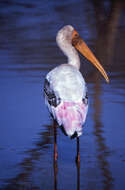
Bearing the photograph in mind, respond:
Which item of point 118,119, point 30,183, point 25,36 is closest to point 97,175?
point 30,183

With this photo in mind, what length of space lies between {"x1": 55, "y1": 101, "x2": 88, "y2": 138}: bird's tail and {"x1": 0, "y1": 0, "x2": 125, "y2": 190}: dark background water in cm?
42

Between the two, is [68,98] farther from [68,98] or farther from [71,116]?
[71,116]

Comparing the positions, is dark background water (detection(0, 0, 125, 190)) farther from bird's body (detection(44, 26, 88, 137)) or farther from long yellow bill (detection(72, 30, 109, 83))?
long yellow bill (detection(72, 30, 109, 83))

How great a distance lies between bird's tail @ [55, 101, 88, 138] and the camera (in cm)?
558

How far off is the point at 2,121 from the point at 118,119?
1.41 metres

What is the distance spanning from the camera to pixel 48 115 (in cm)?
759

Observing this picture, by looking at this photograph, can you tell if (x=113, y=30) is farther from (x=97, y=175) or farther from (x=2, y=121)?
(x=97, y=175)

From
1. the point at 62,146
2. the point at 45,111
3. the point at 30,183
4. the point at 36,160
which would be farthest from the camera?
the point at 45,111

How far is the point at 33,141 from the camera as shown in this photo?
260 inches

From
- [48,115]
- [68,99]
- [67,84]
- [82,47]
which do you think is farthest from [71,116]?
[48,115]

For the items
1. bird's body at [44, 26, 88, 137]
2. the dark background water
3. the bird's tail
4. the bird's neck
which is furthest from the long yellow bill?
the bird's tail

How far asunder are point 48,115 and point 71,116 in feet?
6.35

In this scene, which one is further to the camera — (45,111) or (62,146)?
(45,111)

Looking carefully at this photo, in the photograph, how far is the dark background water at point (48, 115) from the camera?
5582 mm
